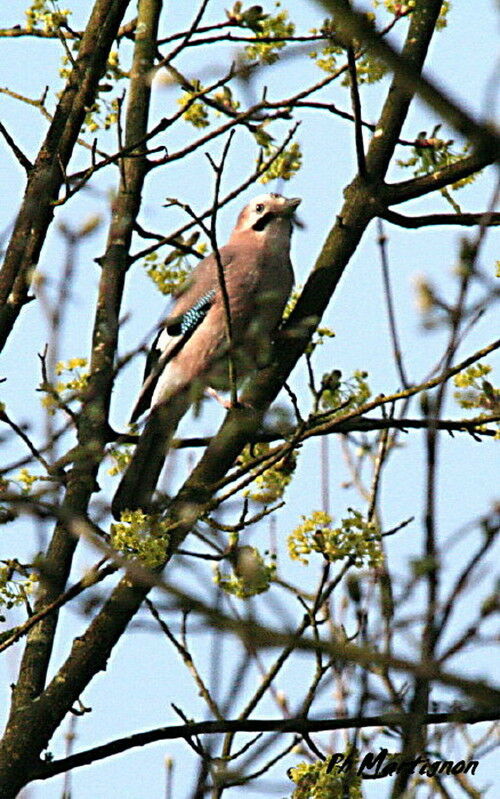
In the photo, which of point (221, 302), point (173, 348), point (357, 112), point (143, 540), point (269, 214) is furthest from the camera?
Answer: point (269, 214)

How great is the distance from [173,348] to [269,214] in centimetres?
118

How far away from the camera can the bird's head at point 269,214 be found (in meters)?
6.69

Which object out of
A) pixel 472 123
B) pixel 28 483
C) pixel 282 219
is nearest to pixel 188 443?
pixel 28 483

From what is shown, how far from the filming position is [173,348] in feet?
19.9

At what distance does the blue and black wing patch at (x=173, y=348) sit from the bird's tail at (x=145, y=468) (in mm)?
838

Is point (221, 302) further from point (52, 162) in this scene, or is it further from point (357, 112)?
point (357, 112)

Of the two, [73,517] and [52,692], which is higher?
[52,692]

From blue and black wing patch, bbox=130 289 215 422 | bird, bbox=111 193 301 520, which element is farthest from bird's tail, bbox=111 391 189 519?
blue and black wing patch, bbox=130 289 215 422

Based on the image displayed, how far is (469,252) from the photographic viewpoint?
1845 mm

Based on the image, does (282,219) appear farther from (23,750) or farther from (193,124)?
(23,750)

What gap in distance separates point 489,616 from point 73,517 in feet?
2.10

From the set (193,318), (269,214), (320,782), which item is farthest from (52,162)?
(269,214)

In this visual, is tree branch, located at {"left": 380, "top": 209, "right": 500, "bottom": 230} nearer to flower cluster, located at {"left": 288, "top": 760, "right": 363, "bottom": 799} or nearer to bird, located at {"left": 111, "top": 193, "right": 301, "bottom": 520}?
bird, located at {"left": 111, "top": 193, "right": 301, "bottom": 520}

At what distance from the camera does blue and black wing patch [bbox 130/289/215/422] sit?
589 cm
